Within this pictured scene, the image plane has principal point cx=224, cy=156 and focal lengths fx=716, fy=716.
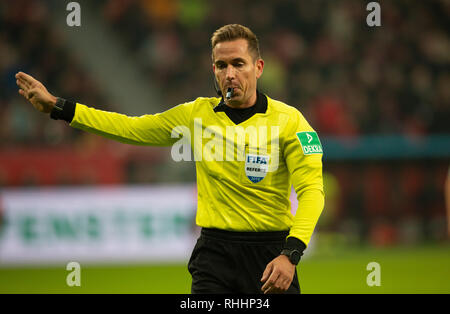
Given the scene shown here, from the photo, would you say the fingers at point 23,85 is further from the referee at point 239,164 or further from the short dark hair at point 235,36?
the short dark hair at point 235,36

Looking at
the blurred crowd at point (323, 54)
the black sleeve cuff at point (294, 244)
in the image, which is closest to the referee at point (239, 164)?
the black sleeve cuff at point (294, 244)

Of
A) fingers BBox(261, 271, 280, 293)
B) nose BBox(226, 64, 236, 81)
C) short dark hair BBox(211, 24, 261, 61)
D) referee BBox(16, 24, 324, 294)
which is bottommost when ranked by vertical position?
fingers BBox(261, 271, 280, 293)

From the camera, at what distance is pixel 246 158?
4.39 metres

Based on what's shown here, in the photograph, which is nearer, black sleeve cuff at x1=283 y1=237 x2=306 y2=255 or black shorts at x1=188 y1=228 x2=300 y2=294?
black sleeve cuff at x1=283 y1=237 x2=306 y2=255

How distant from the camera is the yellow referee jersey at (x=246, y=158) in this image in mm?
4297

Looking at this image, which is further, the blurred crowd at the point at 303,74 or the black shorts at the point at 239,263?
the blurred crowd at the point at 303,74

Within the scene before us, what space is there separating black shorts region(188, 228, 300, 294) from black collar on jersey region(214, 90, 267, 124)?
A: 72 cm

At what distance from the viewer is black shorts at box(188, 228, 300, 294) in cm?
436

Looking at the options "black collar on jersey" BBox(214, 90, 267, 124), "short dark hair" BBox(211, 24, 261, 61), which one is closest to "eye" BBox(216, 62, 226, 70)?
"short dark hair" BBox(211, 24, 261, 61)

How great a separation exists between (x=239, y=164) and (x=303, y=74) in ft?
A: 38.9

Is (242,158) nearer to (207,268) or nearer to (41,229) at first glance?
(207,268)

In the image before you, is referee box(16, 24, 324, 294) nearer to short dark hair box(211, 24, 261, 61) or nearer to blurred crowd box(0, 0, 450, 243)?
short dark hair box(211, 24, 261, 61)

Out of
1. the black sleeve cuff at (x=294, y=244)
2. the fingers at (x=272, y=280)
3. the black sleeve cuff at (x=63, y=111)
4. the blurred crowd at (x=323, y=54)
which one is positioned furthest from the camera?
the blurred crowd at (x=323, y=54)

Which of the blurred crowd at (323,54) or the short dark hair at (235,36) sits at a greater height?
the blurred crowd at (323,54)
